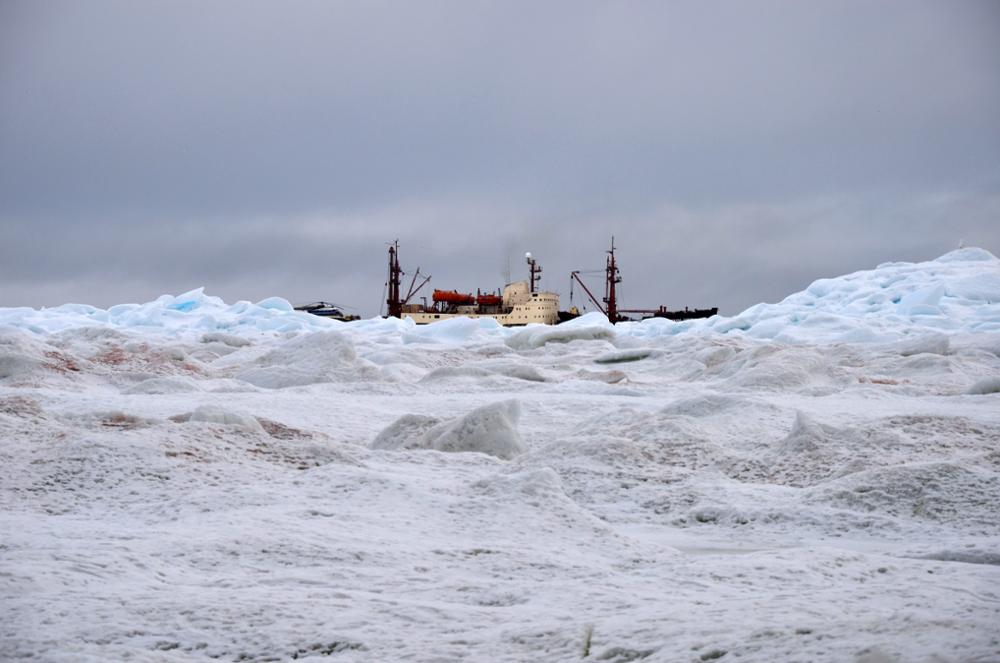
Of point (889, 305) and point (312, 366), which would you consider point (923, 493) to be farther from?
point (889, 305)

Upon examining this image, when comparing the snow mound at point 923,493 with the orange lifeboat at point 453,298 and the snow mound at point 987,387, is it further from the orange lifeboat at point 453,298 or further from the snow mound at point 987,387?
the orange lifeboat at point 453,298

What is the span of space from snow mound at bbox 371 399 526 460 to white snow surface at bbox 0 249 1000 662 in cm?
2

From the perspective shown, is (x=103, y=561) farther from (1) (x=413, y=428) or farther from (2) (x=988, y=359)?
(2) (x=988, y=359)

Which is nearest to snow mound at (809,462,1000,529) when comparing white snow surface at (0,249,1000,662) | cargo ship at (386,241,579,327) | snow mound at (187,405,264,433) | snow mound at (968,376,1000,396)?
white snow surface at (0,249,1000,662)

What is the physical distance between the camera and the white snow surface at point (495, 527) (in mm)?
2092

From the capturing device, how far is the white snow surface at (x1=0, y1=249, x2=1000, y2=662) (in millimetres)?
2092

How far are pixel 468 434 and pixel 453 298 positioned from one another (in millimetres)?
35339

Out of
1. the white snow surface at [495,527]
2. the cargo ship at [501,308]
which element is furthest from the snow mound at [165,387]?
the cargo ship at [501,308]

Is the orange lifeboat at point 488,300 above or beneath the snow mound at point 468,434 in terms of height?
above

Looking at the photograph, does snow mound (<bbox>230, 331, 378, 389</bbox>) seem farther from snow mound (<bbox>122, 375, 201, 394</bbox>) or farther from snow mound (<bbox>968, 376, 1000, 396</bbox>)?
snow mound (<bbox>968, 376, 1000, 396</bbox>)

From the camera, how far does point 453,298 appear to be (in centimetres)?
4075

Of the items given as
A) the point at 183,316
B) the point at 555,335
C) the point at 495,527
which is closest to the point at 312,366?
the point at 495,527

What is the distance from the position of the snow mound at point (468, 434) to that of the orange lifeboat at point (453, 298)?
3490 cm

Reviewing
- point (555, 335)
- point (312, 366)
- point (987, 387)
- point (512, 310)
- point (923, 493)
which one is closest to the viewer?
point (923, 493)
